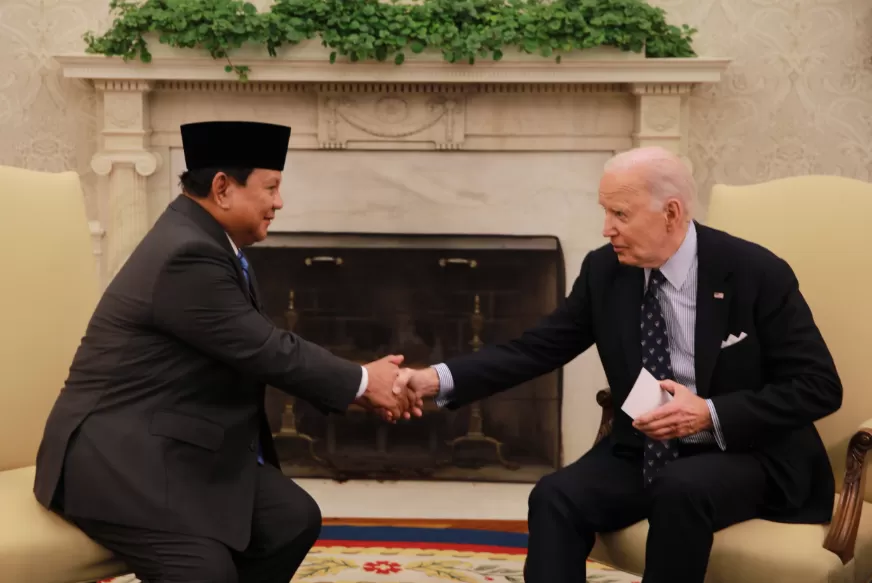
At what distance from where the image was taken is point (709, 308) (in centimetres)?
233

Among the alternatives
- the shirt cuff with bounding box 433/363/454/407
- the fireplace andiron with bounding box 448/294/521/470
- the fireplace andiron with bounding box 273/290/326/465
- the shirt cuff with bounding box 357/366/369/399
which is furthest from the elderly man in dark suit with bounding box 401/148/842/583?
the fireplace andiron with bounding box 273/290/326/465

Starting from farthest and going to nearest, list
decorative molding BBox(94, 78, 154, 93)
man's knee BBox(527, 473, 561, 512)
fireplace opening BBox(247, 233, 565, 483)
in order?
fireplace opening BBox(247, 233, 565, 483) → decorative molding BBox(94, 78, 154, 93) → man's knee BBox(527, 473, 561, 512)

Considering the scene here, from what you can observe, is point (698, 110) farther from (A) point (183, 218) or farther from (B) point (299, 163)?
(A) point (183, 218)

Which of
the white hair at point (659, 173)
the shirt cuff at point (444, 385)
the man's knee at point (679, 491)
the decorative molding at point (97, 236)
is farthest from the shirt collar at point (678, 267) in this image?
the decorative molding at point (97, 236)

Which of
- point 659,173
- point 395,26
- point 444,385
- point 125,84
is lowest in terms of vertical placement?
point 444,385

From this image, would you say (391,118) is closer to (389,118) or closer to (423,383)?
(389,118)

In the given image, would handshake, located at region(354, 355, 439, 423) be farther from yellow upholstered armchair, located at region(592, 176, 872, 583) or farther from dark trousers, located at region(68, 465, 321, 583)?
yellow upholstered armchair, located at region(592, 176, 872, 583)

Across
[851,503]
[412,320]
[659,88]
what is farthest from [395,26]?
[851,503]

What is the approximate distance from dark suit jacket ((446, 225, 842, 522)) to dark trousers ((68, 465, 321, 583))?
808 mm

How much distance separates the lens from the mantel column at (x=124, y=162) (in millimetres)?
4273

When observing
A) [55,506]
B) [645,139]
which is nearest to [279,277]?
[645,139]

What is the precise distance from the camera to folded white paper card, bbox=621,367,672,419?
223 cm

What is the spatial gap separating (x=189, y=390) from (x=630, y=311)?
1.05 metres

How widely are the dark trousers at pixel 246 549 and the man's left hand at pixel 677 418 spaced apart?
2.81ft
